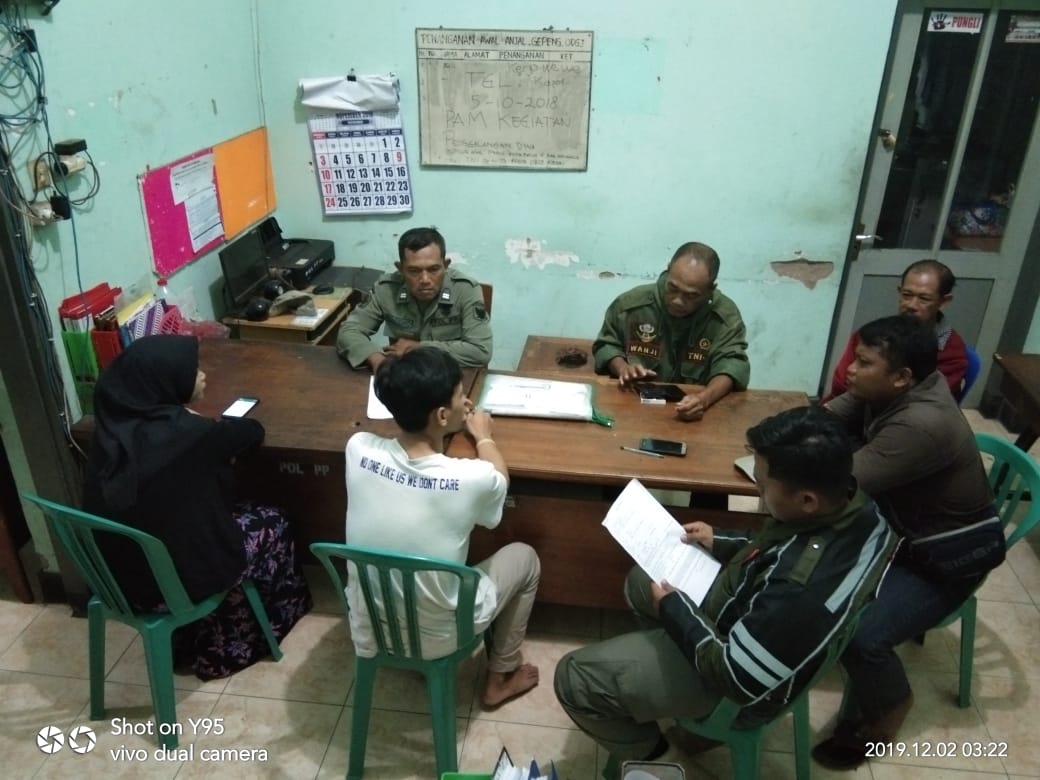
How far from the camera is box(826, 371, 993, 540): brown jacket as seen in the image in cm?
188

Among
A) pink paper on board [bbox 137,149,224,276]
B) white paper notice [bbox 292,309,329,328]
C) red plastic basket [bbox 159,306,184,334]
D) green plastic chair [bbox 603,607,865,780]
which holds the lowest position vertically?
green plastic chair [bbox 603,607,865,780]

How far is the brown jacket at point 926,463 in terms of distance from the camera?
1881 mm

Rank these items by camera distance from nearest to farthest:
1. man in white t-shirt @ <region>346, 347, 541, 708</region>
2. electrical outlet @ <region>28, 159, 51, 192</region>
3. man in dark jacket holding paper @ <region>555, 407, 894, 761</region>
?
man in dark jacket holding paper @ <region>555, 407, 894, 761</region> < man in white t-shirt @ <region>346, 347, 541, 708</region> < electrical outlet @ <region>28, 159, 51, 192</region>

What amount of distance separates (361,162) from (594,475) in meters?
2.39

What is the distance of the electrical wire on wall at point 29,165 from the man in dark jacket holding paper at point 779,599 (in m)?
1.82

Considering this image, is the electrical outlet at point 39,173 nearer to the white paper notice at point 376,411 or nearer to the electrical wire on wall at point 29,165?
the electrical wire on wall at point 29,165

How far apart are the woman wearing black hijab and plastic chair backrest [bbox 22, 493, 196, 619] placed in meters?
0.03

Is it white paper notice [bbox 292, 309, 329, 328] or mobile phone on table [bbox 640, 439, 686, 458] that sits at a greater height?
mobile phone on table [bbox 640, 439, 686, 458]

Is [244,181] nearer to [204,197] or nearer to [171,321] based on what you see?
[204,197]

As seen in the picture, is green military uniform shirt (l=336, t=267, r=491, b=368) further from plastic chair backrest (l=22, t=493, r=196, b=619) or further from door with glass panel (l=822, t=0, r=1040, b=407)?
door with glass panel (l=822, t=0, r=1040, b=407)

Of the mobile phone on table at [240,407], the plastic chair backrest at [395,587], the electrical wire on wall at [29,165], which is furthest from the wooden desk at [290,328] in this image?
the plastic chair backrest at [395,587]

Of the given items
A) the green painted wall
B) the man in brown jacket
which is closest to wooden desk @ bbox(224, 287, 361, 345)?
the green painted wall

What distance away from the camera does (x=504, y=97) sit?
3.51 metres

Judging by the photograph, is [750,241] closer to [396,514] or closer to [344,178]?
[344,178]
